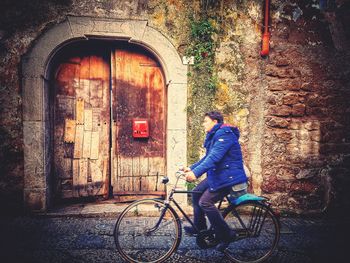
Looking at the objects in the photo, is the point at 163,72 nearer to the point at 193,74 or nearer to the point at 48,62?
the point at 193,74

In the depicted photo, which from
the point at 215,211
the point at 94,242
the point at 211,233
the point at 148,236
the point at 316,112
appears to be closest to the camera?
the point at 215,211

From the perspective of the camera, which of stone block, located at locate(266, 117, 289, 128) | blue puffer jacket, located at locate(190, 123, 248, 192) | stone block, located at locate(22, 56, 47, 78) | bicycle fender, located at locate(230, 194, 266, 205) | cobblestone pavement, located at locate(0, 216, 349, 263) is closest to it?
blue puffer jacket, located at locate(190, 123, 248, 192)

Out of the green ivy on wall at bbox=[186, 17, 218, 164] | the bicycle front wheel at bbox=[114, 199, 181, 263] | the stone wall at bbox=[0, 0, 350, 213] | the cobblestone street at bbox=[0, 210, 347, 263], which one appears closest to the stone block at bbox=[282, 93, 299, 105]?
the stone wall at bbox=[0, 0, 350, 213]

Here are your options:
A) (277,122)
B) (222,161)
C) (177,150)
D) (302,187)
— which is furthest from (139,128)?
A: (302,187)

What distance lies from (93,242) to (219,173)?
185 cm

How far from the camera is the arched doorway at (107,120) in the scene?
459cm

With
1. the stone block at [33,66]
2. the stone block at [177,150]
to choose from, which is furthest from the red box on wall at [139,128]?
the stone block at [33,66]

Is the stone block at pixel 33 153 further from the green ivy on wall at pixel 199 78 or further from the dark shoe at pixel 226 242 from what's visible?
the dark shoe at pixel 226 242

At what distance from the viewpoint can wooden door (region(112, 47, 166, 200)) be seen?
4.68 metres

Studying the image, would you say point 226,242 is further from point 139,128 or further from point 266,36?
point 266,36

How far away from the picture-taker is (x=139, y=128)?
4.68 meters

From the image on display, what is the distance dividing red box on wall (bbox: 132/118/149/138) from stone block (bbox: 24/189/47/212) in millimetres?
1673

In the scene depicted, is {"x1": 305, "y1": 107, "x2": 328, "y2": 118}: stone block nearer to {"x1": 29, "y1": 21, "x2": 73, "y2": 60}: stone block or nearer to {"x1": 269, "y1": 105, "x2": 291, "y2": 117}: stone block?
{"x1": 269, "y1": 105, "x2": 291, "y2": 117}: stone block

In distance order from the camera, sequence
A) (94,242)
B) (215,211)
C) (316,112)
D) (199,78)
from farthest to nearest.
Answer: (316,112) < (199,78) < (94,242) < (215,211)
